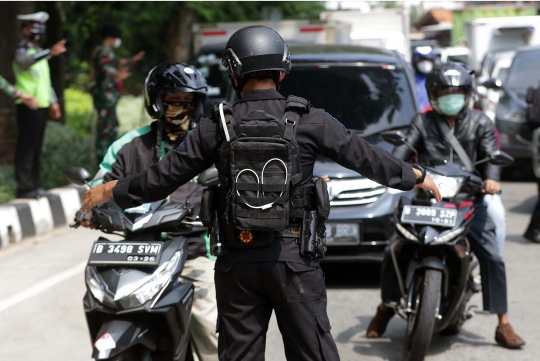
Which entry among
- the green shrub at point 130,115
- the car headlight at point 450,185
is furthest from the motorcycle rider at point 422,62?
the green shrub at point 130,115

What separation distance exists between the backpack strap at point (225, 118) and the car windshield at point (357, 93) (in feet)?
15.1

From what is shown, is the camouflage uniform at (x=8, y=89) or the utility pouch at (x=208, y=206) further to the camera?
the camouflage uniform at (x=8, y=89)

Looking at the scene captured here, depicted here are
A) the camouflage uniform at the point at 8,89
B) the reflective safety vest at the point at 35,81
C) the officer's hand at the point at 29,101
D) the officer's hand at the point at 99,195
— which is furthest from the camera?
the reflective safety vest at the point at 35,81

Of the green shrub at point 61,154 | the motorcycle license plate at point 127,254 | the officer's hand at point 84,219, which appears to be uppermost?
the officer's hand at point 84,219

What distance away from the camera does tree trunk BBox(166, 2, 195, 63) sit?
21672 millimetres

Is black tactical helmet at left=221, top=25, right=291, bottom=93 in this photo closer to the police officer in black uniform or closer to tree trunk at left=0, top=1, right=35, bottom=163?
the police officer in black uniform

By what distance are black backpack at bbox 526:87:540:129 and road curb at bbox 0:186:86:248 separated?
5390 millimetres

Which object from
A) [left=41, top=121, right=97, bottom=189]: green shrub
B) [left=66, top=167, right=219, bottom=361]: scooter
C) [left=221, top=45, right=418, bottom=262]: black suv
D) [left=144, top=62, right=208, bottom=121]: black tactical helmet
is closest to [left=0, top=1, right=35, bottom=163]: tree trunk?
[left=41, top=121, right=97, bottom=189]: green shrub

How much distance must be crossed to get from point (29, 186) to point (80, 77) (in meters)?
24.6

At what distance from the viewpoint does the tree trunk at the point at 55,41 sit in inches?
669

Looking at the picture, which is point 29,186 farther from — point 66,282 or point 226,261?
point 226,261

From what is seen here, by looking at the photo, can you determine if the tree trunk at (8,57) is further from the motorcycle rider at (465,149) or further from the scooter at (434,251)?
the scooter at (434,251)

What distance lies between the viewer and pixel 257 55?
138 inches

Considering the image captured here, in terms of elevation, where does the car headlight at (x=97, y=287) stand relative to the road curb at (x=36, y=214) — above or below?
above
